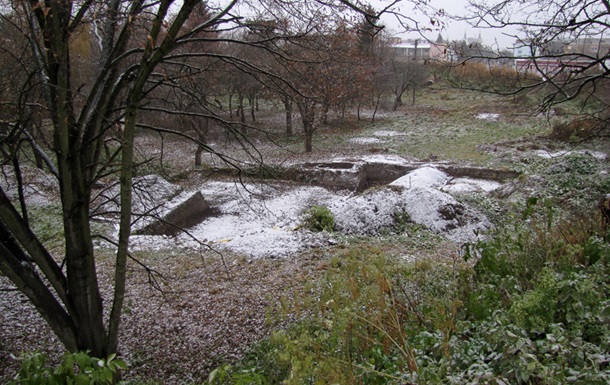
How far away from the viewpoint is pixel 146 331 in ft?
16.6

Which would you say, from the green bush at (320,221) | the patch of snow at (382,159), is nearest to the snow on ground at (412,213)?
the green bush at (320,221)

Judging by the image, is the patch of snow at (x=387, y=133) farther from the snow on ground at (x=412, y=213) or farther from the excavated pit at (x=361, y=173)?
the snow on ground at (x=412, y=213)

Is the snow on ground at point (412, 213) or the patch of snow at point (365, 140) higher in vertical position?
the patch of snow at point (365, 140)

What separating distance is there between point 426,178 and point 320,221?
5.23 m

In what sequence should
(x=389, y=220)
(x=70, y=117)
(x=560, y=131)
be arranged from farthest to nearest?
(x=560, y=131) < (x=389, y=220) < (x=70, y=117)

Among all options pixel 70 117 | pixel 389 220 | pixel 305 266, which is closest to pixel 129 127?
pixel 70 117

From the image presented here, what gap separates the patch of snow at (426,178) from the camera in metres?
12.2

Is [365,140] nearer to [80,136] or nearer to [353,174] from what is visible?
[353,174]

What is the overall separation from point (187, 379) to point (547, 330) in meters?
3.43

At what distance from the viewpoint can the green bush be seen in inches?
357

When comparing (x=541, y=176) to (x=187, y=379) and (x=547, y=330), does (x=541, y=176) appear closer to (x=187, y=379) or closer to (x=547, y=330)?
(x=547, y=330)

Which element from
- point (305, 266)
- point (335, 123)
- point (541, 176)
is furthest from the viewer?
point (335, 123)

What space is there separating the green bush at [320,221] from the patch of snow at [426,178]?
365 centimetres

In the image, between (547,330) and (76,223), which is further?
(76,223)
